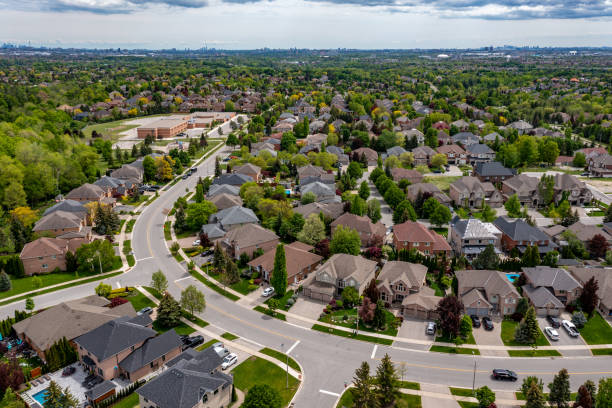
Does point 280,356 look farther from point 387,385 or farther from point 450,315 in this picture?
point 450,315

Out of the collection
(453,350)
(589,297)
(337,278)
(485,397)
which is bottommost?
(453,350)

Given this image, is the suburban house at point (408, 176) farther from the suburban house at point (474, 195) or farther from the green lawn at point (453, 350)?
the green lawn at point (453, 350)

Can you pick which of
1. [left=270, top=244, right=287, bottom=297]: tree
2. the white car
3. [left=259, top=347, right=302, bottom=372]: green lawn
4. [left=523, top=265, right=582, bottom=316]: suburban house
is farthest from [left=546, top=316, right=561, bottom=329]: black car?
the white car

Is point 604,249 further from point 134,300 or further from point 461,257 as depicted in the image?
point 134,300

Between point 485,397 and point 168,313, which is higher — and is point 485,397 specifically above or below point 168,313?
below

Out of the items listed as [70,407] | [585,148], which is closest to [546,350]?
[70,407]

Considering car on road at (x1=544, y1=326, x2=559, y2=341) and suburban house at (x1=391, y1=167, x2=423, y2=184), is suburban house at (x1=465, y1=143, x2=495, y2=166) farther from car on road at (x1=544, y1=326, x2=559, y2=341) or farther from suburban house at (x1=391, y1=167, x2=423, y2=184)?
car on road at (x1=544, y1=326, x2=559, y2=341)

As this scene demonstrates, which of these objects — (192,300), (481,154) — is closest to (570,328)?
(192,300)

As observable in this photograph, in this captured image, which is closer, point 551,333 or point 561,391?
point 561,391
